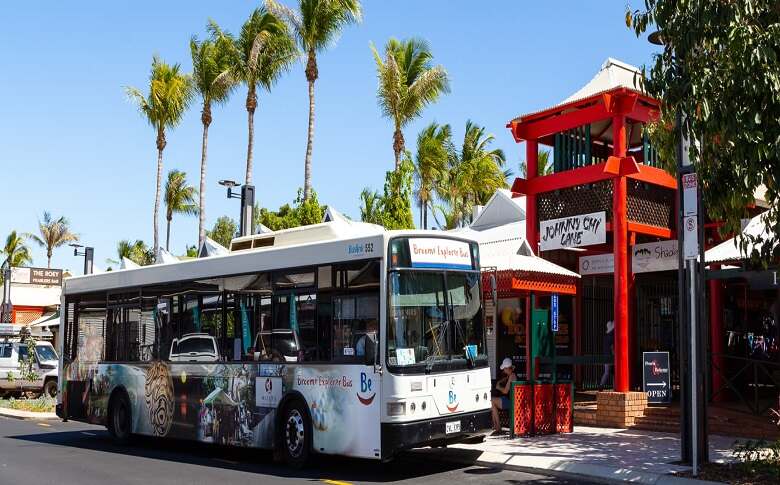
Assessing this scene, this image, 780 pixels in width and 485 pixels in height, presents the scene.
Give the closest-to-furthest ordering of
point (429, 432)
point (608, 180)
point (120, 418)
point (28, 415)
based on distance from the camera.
→ point (429, 432)
point (120, 418)
point (608, 180)
point (28, 415)

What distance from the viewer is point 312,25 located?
32.7 metres

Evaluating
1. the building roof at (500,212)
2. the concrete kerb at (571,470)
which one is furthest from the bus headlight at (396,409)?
the building roof at (500,212)

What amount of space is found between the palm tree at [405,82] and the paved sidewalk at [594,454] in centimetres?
2385

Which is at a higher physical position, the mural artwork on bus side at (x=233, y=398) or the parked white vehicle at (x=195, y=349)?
the parked white vehicle at (x=195, y=349)

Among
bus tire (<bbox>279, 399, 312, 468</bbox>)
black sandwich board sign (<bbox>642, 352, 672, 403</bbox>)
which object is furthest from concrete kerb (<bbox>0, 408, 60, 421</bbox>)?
black sandwich board sign (<bbox>642, 352, 672, 403</bbox>)

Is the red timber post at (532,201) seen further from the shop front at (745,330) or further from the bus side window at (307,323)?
the bus side window at (307,323)

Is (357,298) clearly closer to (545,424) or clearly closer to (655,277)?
(545,424)

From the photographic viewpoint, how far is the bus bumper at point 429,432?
1059 cm

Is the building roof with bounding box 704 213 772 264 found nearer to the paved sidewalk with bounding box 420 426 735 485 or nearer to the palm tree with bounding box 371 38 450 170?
the paved sidewalk with bounding box 420 426 735 485

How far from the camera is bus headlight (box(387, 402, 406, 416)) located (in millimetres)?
10602

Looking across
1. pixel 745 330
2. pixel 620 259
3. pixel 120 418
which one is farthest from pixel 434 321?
pixel 745 330

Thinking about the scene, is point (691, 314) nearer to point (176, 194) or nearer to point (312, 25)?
point (312, 25)

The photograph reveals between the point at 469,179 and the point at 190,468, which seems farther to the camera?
the point at 469,179

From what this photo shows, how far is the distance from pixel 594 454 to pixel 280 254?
552cm
